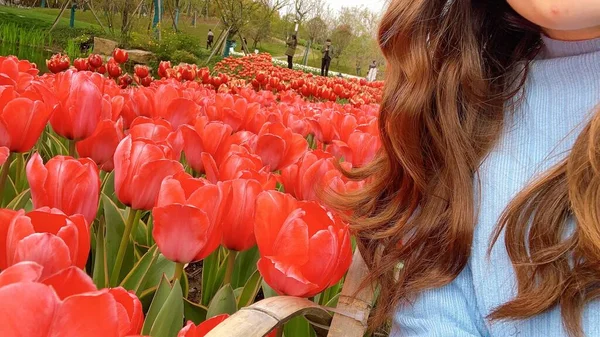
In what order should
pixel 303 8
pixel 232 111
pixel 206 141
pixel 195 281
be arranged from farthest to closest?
pixel 303 8 < pixel 232 111 < pixel 195 281 < pixel 206 141

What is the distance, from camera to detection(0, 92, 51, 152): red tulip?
1005 millimetres

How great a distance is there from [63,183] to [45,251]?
242 mm

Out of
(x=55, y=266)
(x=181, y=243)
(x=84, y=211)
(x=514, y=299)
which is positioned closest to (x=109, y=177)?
(x=84, y=211)

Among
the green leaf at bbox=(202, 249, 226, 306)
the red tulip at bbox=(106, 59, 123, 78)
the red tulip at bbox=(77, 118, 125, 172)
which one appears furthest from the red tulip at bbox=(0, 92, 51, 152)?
the red tulip at bbox=(106, 59, 123, 78)

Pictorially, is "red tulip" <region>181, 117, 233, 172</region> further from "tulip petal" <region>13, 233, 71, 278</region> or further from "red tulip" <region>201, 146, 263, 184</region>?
"tulip petal" <region>13, 233, 71, 278</region>

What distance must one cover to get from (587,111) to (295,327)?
1.95 feet

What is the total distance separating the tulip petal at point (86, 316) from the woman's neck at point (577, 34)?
2.93 feet

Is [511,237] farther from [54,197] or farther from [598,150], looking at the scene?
[54,197]

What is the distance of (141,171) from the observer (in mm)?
865

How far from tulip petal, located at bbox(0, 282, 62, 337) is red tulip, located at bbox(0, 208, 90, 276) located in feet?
0.55

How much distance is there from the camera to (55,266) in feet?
1.87

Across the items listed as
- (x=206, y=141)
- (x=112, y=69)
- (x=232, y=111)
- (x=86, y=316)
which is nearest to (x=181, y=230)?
(x=86, y=316)

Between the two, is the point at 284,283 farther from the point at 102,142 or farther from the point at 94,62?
the point at 94,62

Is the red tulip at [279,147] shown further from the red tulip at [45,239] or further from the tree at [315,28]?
the tree at [315,28]
